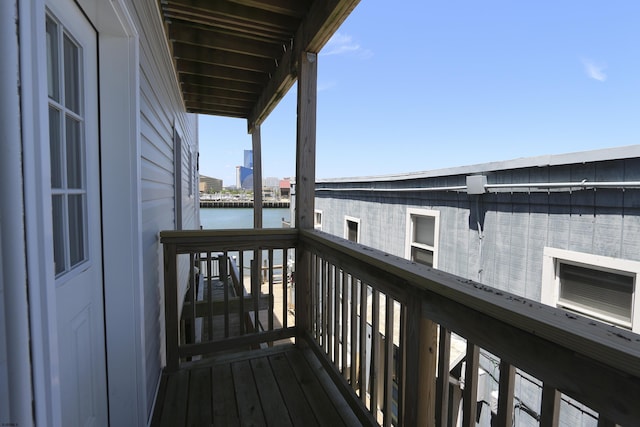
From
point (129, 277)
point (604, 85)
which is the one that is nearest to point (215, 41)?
point (129, 277)

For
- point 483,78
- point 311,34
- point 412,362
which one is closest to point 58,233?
point 412,362

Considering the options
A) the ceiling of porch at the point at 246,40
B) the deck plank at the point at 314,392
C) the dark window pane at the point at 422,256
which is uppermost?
the ceiling of porch at the point at 246,40

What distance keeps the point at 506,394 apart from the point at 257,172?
16.5ft

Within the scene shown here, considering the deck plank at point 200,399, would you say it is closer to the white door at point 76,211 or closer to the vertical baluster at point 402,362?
the white door at point 76,211

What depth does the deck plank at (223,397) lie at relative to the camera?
176 centimetres

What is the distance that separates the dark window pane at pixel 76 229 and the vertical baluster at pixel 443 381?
1.36 m

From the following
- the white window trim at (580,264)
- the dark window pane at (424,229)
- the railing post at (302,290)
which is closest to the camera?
the railing post at (302,290)

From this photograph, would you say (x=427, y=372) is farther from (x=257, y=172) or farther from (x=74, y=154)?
(x=257, y=172)

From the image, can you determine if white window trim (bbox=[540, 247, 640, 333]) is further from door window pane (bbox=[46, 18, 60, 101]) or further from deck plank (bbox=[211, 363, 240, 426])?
door window pane (bbox=[46, 18, 60, 101])

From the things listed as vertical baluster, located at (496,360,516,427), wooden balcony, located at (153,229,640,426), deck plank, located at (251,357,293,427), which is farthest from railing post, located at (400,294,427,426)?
deck plank, located at (251,357,293,427)

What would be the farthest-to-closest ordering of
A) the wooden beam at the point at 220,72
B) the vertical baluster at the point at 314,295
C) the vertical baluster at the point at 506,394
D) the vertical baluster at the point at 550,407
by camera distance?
the wooden beam at the point at 220,72
the vertical baluster at the point at 314,295
the vertical baluster at the point at 506,394
the vertical baluster at the point at 550,407

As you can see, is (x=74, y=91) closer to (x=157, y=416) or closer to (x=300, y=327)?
(x=157, y=416)

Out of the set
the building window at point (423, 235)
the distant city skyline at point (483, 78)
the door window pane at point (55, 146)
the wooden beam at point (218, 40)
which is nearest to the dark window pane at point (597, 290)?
the distant city skyline at point (483, 78)

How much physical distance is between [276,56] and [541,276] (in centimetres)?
356
